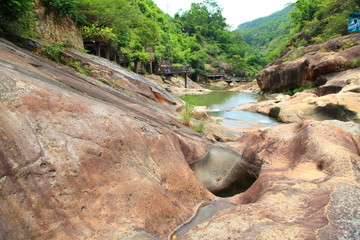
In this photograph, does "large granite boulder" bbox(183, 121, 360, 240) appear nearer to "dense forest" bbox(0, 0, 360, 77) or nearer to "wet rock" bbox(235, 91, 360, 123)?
"wet rock" bbox(235, 91, 360, 123)

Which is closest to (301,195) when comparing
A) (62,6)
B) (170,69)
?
(62,6)

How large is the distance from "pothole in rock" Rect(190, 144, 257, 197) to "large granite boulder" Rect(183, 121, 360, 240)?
0.53 meters

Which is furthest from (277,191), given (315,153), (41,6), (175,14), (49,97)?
(175,14)

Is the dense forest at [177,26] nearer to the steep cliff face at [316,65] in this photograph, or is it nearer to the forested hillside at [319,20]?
the forested hillside at [319,20]

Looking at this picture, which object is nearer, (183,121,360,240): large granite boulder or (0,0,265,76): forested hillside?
(183,121,360,240): large granite boulder

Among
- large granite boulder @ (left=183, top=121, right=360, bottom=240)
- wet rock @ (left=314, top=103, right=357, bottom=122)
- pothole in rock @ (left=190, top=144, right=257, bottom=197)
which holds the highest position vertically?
large granite boulder @ (left=183, top=121, right=360, bottom=240)

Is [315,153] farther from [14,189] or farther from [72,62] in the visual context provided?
[72,62]

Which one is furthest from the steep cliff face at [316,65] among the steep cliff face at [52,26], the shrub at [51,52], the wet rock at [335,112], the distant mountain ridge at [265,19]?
the distant mountain ridge at [265,19]

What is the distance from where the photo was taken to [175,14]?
83.2m

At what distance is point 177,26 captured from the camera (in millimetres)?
70125

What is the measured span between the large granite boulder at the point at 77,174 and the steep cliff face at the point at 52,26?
8.92 meters

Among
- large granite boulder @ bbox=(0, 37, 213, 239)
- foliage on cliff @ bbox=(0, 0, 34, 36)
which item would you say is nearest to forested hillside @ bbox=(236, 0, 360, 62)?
foliage on cliff @ bbox=(0, 0, 34, 36)

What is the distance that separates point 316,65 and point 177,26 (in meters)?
58.3

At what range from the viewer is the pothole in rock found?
4.89 m
